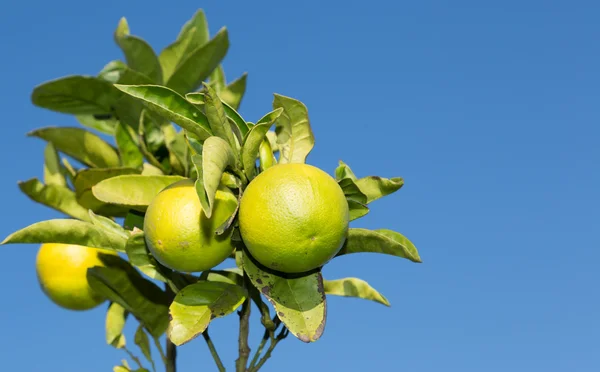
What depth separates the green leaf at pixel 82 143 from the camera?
286cm

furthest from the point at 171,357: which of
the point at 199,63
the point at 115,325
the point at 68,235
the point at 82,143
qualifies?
the point at 199,63

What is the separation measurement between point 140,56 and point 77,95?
0.31 m

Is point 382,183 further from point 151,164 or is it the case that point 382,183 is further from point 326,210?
point 151,164

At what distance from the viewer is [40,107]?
291cm

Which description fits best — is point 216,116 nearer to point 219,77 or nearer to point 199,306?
point 199,306

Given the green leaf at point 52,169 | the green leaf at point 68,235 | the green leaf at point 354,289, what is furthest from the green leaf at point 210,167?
the green leaf at point 52,169

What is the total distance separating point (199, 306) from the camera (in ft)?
6.63

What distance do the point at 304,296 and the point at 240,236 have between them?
0.25 metres

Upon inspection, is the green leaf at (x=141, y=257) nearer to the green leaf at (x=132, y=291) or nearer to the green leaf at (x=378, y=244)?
the green leaf at (x=132, y=291)

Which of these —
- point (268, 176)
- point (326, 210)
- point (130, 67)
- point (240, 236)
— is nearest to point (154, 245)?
point (240, 236)

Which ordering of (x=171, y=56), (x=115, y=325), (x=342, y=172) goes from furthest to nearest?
(x=171, y=56)
(x=115, y=325)
(x=342, y=172)

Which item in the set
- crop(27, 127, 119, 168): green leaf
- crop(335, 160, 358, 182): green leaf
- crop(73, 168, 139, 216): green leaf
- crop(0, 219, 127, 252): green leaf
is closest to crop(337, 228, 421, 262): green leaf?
crop(335, 160, 358, 182): green leaf

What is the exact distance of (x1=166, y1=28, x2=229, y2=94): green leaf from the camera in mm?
2852

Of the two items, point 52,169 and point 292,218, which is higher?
point 52,169
